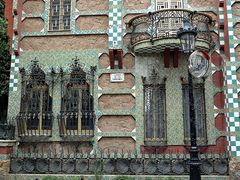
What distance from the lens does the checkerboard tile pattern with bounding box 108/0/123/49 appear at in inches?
438

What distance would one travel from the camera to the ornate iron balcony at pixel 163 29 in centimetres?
1053

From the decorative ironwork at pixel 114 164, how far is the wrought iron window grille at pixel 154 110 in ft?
2.24

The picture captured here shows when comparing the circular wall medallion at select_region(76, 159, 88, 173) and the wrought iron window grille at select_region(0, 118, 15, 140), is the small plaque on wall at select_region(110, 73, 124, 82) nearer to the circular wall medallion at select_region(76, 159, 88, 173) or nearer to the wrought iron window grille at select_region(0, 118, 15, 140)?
the circular wall medallion at select_region(76, 159, 88, 173)

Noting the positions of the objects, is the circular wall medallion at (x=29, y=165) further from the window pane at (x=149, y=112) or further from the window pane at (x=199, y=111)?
the window pane at (x=199, y=111)

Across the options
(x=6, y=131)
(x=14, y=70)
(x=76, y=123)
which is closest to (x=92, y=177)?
(x=76, y=123)

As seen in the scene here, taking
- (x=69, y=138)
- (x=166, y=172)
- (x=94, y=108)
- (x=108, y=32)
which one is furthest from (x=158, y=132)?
(x=108, y=32)

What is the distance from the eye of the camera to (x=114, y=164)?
10180 millimetres

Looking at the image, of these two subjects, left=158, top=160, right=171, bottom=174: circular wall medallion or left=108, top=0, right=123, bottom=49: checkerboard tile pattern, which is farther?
left=108, top=0, right=123, bottom=49: checkerboard tile pattern

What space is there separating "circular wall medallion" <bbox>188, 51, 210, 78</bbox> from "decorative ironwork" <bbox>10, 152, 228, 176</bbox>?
3.63 meters

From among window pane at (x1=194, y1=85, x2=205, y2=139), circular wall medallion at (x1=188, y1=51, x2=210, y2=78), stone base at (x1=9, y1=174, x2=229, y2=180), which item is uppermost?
circular wall medallion at (x1=188, y1=51, x2=210, y2=78)

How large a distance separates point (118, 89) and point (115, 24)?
7.43ft

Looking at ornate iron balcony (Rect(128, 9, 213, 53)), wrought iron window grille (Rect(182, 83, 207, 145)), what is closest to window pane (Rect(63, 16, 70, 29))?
ornate iron balcony (Rect(128, 9, 213, 53))

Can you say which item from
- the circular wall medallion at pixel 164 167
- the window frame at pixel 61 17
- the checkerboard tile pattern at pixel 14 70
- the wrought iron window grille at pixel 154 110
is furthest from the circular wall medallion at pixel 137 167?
the window frame at pixel 61 17

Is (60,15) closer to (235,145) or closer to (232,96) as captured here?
(232,96)
